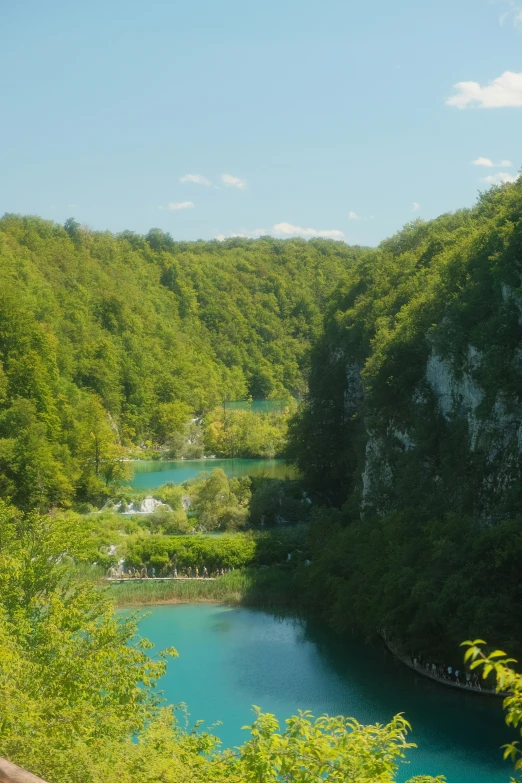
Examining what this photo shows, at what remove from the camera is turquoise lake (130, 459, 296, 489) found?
5819 cm

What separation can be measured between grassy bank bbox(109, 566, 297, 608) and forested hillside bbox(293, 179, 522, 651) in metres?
1.76

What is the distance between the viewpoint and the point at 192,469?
6347 centimetres

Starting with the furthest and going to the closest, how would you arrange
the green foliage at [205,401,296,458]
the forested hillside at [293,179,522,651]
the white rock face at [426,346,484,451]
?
the green foliage at [205,401,296,458], the white rock face at [426,346,484,451], the forested hillside at [293,179,522,651]

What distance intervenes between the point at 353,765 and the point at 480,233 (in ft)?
94.3

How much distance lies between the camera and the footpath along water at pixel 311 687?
19.6 meters

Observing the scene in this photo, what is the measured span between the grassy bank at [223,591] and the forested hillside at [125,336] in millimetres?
15525

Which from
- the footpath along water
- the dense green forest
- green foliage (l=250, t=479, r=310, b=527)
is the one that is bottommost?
the footpath along water

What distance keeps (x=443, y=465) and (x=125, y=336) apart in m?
58.3

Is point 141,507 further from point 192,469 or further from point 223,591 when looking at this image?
point 223,591

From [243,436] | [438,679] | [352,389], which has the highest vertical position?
[352,389]

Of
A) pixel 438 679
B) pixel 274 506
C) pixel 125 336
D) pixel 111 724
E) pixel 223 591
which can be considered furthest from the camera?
pixel 125 336

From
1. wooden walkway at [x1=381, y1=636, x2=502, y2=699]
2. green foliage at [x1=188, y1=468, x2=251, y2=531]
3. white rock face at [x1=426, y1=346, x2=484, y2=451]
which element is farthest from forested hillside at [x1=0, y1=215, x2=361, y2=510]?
wooden walkway at [x1=381, y1=636, x2=502, y2=699]

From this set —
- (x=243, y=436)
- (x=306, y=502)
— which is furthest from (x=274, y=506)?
(x=243, y=436)

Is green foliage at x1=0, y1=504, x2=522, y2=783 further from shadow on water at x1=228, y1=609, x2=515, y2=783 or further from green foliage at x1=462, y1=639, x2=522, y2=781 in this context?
shadow on water at x1=228, y1=609, x2=515, y2=783
